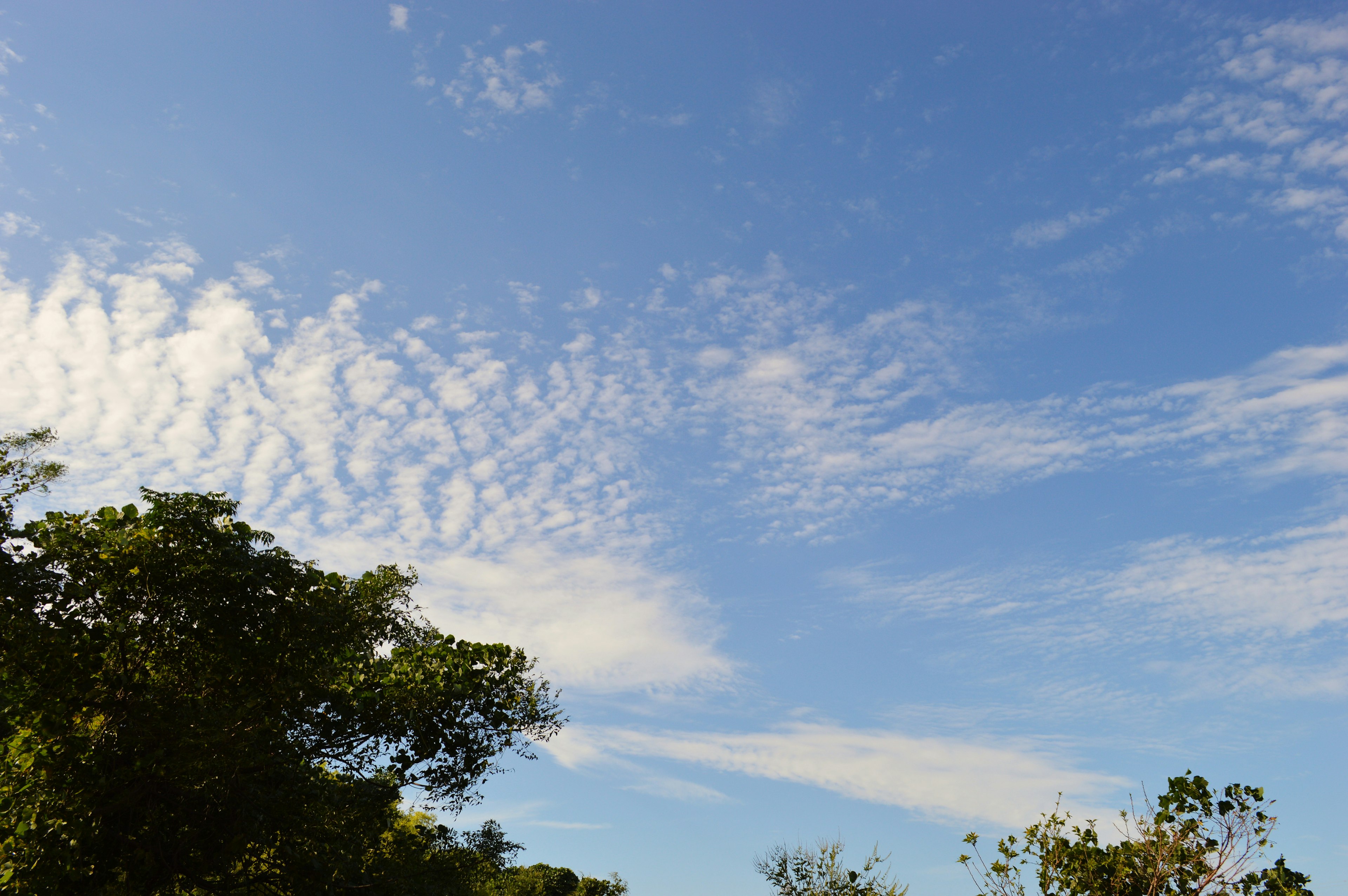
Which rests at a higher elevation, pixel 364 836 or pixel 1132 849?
pixel 1132 849

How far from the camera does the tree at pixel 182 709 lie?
13.0 metres

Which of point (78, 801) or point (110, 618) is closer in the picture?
point (78, 801)

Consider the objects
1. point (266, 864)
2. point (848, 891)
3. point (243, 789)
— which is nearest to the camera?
point (243, 789)

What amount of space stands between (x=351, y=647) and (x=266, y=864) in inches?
202

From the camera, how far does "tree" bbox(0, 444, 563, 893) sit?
13.0m

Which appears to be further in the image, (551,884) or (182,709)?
(551,884)

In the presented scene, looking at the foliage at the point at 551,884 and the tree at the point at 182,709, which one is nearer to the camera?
the tree at the point at 182,709

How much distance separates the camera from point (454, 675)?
2030cm

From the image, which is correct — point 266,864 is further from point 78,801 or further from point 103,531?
point 103,531

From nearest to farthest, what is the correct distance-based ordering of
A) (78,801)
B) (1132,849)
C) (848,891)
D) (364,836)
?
(78,801)
(364,836)
(1132,849)
(848,891)

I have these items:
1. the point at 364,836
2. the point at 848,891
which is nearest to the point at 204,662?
the point at 364,836

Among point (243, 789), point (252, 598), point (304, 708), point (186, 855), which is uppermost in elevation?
point (252, 598)

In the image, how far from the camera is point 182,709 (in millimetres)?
14914

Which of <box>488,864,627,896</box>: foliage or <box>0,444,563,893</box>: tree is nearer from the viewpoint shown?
<box>0,444,563,893</box>: tree
